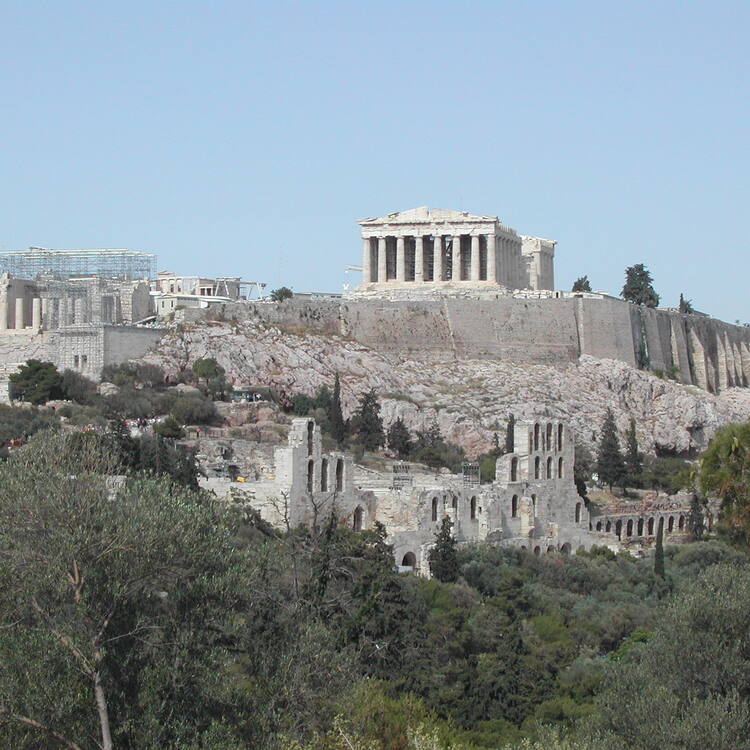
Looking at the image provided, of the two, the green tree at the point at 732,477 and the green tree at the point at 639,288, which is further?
the green tree at the point at 639,288

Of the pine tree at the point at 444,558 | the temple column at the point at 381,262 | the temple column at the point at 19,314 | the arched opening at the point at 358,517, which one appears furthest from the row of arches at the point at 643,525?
the temple column at the point at 19,314

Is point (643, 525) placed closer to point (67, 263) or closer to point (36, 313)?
point (36, 313)

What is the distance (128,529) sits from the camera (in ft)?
69.2

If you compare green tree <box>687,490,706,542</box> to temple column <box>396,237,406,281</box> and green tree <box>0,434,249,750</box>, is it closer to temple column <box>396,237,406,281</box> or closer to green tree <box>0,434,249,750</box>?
temple column <box>396,237,406,281</box>

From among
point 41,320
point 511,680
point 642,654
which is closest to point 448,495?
point 511,680

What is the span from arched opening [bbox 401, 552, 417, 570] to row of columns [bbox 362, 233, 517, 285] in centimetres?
3646

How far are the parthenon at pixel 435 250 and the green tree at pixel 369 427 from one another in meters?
18.1

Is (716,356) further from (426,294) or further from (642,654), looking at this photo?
(642,654)

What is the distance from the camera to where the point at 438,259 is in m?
77.0

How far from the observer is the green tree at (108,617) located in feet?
66.2

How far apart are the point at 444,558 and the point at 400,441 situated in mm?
17496

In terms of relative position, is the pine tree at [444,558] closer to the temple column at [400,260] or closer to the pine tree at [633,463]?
the pine tree at [633,463]

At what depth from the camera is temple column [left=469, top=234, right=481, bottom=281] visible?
76125 mm

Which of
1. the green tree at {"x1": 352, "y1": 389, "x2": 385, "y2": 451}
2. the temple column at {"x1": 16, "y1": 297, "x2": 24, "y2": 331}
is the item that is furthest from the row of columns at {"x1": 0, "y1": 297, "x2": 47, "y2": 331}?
the green tree at {"x1": 352, "y1": 389, "x2": 385, "y2": 451}
